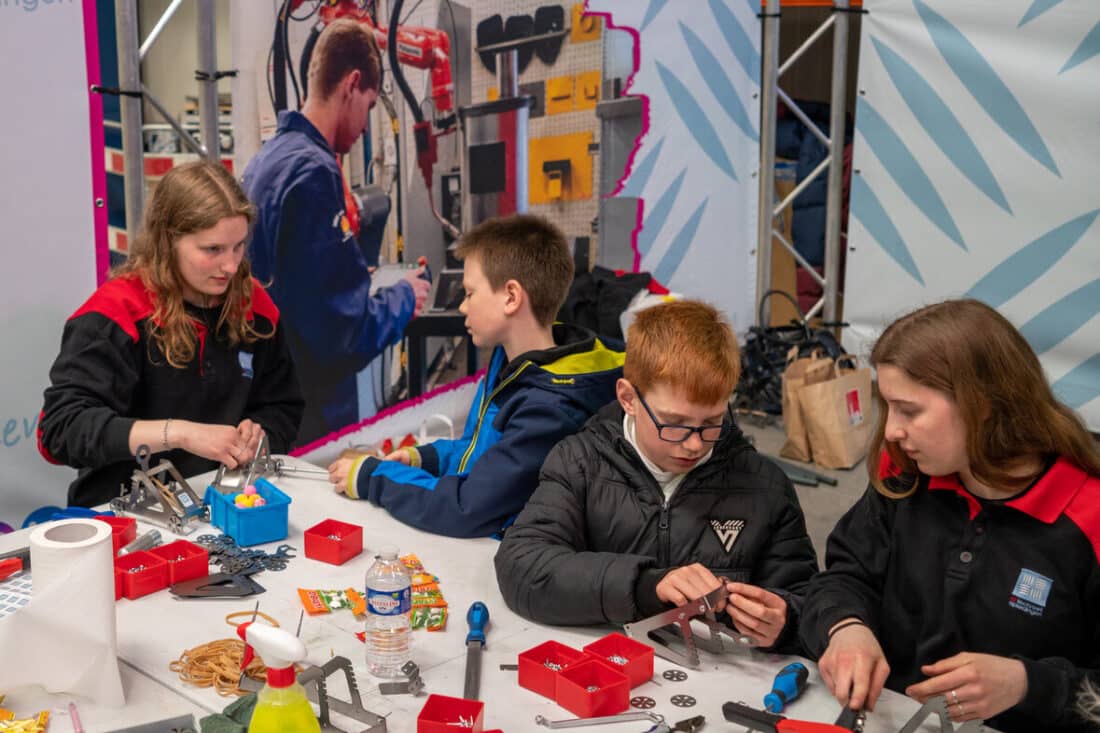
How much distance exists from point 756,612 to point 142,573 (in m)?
1.10

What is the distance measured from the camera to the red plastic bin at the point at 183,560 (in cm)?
187

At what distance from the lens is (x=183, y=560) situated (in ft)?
6.13

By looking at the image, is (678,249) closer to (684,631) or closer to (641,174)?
(641,174)

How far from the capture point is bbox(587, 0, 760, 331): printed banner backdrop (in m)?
5.24

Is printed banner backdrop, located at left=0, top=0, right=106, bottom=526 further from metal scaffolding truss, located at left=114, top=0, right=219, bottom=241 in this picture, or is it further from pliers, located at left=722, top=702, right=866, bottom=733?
pliers, located at left=722, top=702, right=866, bottom=733

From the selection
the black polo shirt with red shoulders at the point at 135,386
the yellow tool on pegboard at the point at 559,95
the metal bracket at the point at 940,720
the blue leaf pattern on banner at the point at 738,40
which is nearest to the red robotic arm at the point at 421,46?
the yellow tool on pegboard at the point at 559,95

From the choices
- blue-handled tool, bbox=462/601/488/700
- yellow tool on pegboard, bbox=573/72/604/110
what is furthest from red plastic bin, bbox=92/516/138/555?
yellow tool on pegboard, bbox=573/72/604/110

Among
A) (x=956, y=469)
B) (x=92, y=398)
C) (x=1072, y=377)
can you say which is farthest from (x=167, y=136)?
(x=956, y=469)

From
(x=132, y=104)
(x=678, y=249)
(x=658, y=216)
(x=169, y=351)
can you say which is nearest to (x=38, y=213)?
(x=132, y=104)

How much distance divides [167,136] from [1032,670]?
6392 mm

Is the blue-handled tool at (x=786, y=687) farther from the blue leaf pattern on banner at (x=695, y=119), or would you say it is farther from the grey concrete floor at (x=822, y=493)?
the blue leaf pattern on banner at (x=695, y=119)

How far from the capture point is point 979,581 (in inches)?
67.3

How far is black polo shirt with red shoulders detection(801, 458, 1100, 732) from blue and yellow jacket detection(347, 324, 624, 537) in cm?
70

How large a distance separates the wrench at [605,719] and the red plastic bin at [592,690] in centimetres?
2
